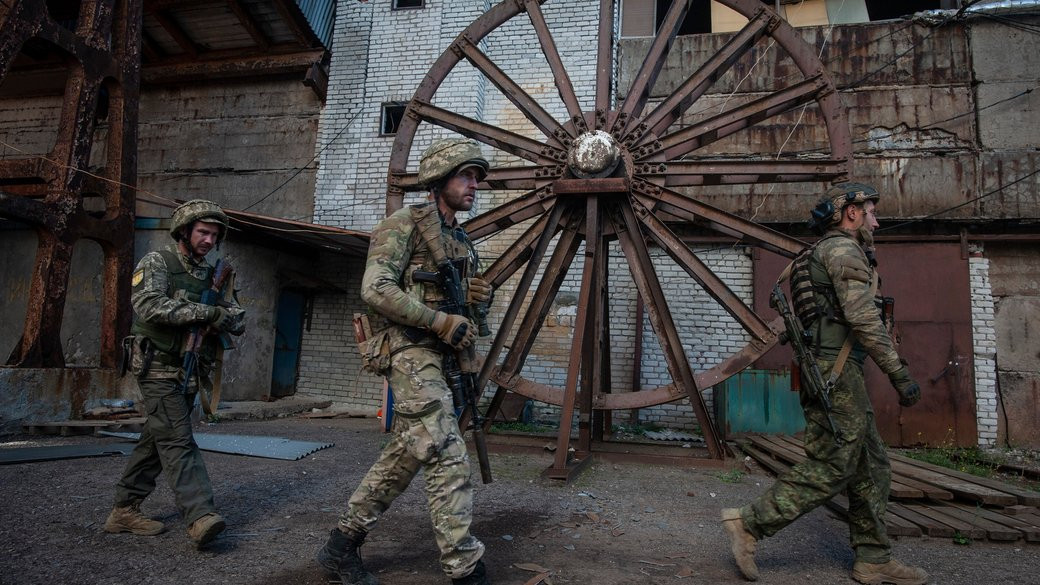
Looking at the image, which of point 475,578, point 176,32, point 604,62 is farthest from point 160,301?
point 176,32

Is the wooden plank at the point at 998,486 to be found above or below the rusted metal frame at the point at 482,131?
below

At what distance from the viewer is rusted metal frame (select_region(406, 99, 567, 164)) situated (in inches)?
226

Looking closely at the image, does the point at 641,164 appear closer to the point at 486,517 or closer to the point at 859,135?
the point at 486,517

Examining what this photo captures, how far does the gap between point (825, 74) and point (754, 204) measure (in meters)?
2.93

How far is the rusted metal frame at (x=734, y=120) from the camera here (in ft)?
17.3

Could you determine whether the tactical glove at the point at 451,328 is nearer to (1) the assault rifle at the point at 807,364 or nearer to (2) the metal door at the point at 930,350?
(1) the assault rifle at the point at 807,364

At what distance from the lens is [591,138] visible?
528cm

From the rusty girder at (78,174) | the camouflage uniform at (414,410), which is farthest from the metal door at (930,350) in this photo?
the rusty girder at (78,174)

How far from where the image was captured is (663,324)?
5.21 m

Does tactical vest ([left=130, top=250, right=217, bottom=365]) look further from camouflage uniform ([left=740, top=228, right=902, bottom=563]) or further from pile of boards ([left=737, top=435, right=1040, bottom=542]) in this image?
pile of boards ([left=737, top=435, right=1040, bottom=542])

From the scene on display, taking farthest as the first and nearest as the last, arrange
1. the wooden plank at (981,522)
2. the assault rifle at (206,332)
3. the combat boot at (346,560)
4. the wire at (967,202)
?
the wire at (967,202) → the wooden plank at (981,522) → the assault rifle at (206,332) → the combat boot at (346,560)

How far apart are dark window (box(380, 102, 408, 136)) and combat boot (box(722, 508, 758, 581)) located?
8.07 m

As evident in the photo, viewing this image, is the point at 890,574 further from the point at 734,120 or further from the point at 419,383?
the point at 734,120

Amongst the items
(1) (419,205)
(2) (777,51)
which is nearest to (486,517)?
(1) (419,205)
